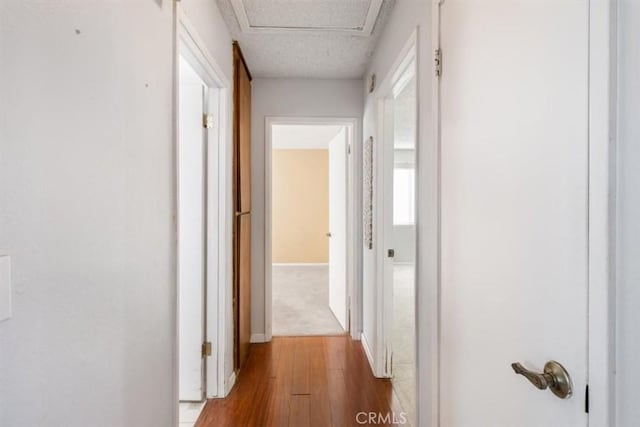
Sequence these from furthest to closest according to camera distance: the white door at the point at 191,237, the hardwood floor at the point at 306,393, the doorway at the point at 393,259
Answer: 1. the white door at the point at 191,237
2. the hardwood floor at the point at 306,393
3. the doorway at the point at 393,259

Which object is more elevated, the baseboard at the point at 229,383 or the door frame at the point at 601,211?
the door frame at the point at 601,211

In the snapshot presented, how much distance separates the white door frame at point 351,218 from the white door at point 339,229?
15cm

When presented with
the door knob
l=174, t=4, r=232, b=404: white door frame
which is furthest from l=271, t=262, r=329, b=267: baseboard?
the door knob

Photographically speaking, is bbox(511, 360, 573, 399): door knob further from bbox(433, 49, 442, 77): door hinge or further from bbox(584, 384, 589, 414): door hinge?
bbox(433, 49, 442, 77): door hinge

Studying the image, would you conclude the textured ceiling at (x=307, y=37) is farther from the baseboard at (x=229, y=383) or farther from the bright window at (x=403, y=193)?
the bright window at (x=403, y=193)

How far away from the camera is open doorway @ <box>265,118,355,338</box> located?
332cm

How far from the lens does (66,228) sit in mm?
762

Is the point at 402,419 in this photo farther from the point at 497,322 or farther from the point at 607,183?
the point at 607,183

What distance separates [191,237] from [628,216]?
2114 millimetres

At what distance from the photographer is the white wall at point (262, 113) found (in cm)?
321

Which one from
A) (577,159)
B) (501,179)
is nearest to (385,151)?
(501,179)

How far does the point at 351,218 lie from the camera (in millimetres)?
3281

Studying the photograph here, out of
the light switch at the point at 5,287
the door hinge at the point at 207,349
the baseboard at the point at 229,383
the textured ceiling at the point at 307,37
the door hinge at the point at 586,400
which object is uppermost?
the textured ceiling at the point at 307,37

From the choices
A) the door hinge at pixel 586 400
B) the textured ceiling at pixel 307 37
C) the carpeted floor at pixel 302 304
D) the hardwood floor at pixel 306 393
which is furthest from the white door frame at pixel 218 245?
the door hinge at pixel 586 400
